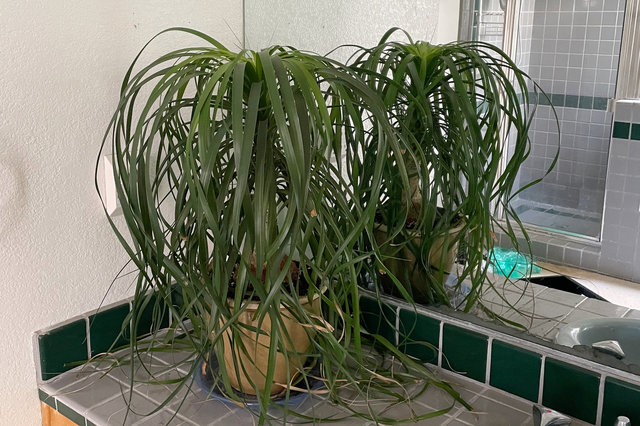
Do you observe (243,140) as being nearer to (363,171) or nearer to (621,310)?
(363,171)

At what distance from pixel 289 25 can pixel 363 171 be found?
40 centimetres

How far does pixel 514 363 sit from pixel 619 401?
17 centimetres

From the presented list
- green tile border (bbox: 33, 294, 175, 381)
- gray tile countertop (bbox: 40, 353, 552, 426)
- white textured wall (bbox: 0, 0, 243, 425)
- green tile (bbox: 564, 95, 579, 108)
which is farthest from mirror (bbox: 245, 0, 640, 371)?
green tile border (bbox: 33, 294, 175, 381)

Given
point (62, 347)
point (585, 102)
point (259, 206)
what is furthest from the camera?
point (62, 347)

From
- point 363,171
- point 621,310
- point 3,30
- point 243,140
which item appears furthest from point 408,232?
point 3,30

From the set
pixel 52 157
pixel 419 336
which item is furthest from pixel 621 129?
pixel 52 157

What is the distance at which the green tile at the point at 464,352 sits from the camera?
4.03ft

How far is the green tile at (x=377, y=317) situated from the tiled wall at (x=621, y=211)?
1.27 feet

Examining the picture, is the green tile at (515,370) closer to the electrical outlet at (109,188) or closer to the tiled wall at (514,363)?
the tiled wall at (514,363)

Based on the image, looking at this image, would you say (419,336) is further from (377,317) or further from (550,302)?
(550,302)

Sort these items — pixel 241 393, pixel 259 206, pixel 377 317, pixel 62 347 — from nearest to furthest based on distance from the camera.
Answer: pixel 259 206 < pixel 241 393 < pixel 62 347 < pixel 377 317

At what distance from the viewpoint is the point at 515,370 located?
3.91 feet

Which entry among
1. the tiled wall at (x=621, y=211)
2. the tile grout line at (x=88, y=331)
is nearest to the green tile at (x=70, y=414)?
the tile grout line at (x=88, y=331)

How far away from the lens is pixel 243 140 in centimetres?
88
